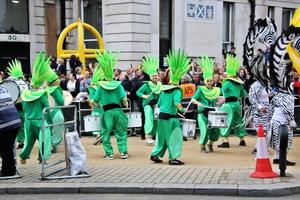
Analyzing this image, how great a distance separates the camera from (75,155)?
380 inches

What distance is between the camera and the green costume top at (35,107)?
36.0 feet

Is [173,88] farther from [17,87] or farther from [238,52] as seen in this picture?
[238,52]

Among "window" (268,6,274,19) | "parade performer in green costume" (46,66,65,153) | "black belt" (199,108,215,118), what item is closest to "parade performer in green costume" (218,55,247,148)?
"black belt" (199,108,215,118)

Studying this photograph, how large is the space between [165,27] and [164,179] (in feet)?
49.3

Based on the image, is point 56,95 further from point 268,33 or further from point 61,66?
point 61,66

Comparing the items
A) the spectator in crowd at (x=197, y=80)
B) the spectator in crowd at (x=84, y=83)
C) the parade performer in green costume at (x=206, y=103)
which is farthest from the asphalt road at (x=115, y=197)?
the spectator in crowd at (x=84, y=83)

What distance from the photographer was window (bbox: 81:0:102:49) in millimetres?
24078

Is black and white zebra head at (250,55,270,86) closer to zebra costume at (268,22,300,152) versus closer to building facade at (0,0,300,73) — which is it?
zebra costume at (268,22,300,152)

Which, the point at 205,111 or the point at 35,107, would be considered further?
the point at 205,111

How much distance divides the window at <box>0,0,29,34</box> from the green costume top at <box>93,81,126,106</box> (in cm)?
1572

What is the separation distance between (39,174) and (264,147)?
13.0 ft

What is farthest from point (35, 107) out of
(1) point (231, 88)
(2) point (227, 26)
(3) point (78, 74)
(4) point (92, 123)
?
(2) point (227, 26)

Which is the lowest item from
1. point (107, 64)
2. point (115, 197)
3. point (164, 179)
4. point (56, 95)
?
point (115, 197)

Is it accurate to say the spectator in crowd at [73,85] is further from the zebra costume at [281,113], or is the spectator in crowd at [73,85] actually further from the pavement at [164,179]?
the zebra costume at [281,113]
